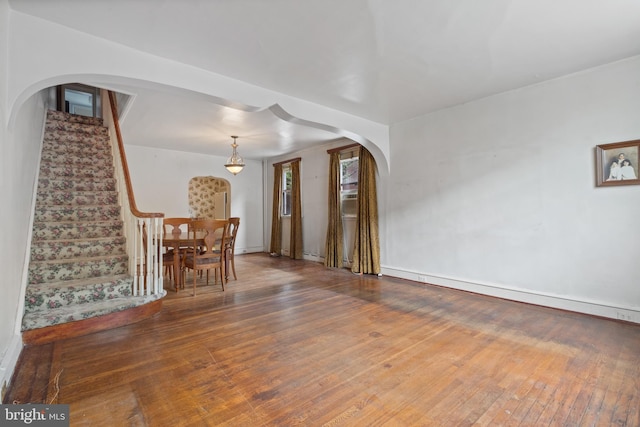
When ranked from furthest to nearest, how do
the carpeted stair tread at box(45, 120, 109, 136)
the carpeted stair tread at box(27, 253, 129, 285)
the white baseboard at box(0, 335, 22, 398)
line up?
the carpeted stair tread at box(45, 120, 109, 136) → the carpeted stair tread at box(27, 253, 129, 285) → the white baseboard at box(0, 335, 22, 398)

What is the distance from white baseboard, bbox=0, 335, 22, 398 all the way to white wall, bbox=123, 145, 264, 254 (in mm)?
4398

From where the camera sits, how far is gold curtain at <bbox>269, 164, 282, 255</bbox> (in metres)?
7.64

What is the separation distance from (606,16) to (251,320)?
4020 mm

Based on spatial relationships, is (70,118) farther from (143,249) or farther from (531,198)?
(531,198)

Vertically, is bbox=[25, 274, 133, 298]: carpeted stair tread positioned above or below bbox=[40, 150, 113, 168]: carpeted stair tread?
below

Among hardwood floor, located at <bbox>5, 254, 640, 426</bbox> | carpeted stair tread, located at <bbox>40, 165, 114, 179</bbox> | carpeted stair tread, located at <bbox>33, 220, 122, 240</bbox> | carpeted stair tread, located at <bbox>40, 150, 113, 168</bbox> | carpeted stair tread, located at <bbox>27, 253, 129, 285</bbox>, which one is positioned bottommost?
hardwood floor, located at <bbox>5, 254, 640, 426</bbox>

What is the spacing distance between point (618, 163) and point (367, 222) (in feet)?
10.7

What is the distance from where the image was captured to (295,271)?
5.58 metres

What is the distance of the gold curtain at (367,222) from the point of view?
5.17 metres

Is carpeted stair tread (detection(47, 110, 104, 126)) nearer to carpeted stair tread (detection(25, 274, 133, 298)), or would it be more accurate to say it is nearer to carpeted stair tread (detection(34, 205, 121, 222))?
carpeted stair tread (detection(34, 205, 121, 222))

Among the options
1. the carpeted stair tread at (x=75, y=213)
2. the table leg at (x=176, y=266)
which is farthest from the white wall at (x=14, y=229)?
the table leg at (x=176, y=266)

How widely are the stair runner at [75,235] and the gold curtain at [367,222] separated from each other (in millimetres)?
3368

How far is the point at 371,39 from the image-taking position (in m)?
2.43

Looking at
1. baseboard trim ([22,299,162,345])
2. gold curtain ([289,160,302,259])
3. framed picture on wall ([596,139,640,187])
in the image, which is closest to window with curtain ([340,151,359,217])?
gold curtain ([289,160,302,259])
